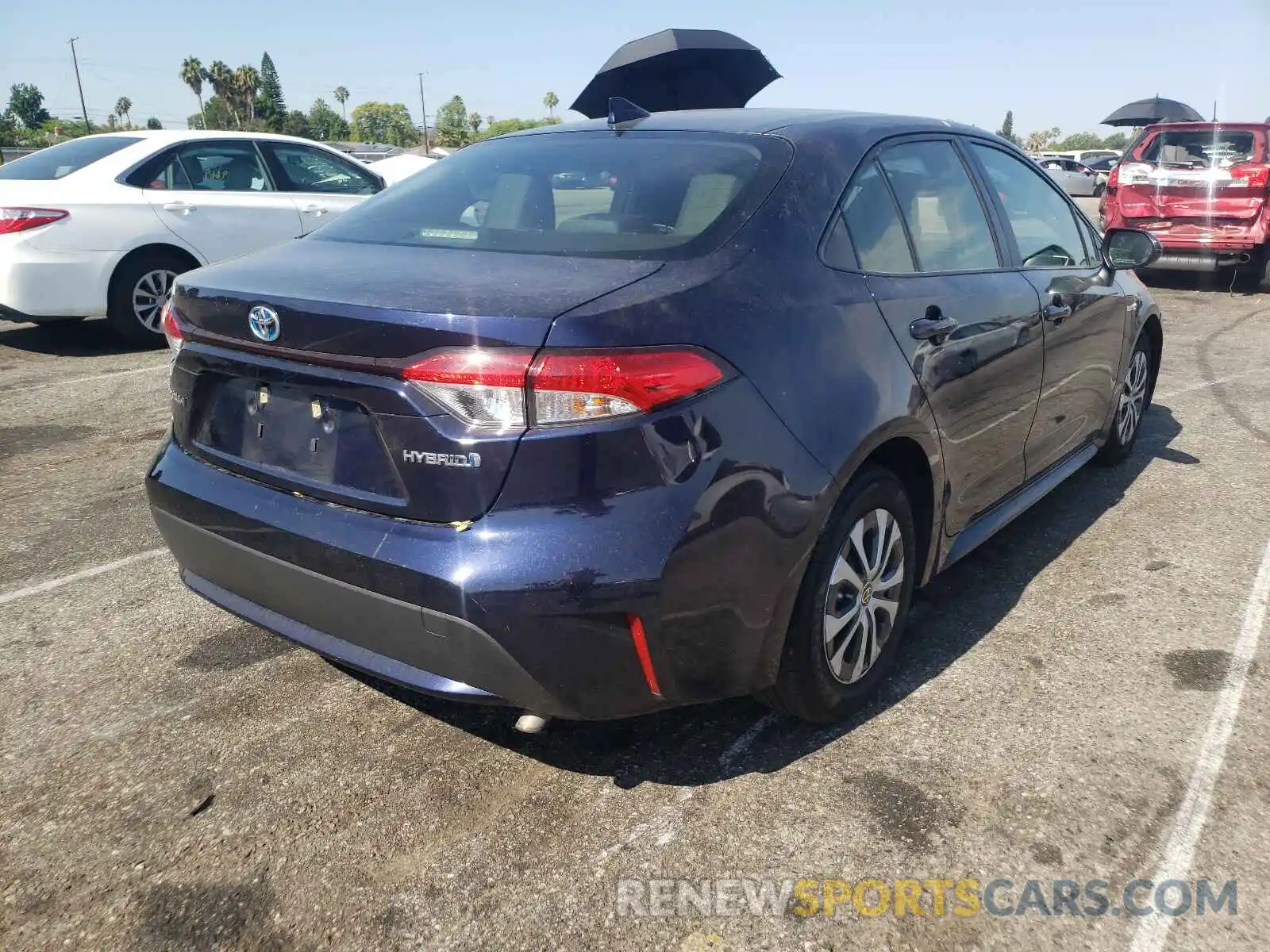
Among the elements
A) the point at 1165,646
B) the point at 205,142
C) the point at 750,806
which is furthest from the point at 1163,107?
the point at 750,806

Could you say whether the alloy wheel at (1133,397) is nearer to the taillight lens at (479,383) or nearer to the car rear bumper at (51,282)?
the taillight lens at (479,383)

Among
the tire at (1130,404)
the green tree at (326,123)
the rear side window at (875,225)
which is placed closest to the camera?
the rear side window at (875,225)

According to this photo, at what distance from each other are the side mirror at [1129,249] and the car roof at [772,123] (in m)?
1.34

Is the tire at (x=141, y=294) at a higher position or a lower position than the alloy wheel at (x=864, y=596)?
higher

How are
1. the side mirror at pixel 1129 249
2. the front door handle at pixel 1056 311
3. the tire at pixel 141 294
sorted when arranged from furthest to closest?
the tire at pixel 141 294 → the side mirror at pixel 1129 249 → the front door handle at pixel 1056 311

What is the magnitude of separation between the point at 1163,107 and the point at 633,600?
970 inches

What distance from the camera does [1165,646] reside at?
122 inches

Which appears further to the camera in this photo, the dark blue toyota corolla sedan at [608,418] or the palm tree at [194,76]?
the palm tree at [194,76]

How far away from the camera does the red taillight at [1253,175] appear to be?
10.1 m

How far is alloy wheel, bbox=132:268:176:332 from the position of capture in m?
7.40

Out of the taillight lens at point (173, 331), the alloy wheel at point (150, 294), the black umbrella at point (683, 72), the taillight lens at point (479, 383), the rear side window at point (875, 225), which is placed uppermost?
the black umbrella at point (683, 72)

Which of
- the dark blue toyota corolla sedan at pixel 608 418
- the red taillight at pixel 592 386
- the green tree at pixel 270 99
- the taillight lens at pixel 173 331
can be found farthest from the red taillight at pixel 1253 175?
Answer: the green tree at pixel 270 99

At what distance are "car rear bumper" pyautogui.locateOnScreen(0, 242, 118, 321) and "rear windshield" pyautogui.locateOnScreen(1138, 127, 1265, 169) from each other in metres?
10.4

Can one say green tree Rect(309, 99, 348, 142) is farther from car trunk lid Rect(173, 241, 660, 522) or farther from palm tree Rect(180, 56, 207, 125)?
car trunk lid Rect(173, 241, 660, 522)
